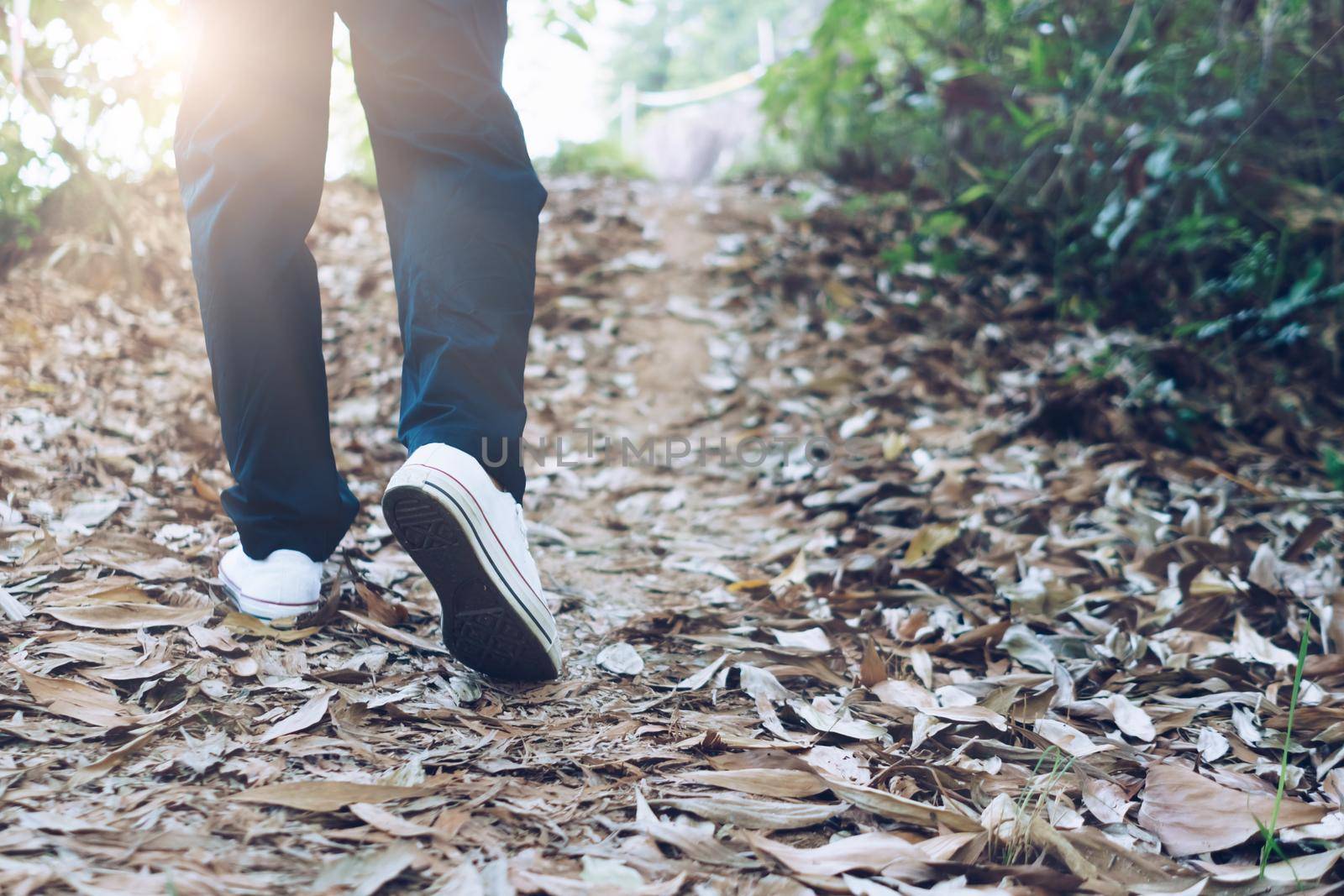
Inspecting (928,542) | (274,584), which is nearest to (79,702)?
(274,584)

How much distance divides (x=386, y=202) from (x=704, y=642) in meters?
0.80

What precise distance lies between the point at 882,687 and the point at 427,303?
80 cm

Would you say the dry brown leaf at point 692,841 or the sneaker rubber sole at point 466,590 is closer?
the dry brown leaf at point 692,841

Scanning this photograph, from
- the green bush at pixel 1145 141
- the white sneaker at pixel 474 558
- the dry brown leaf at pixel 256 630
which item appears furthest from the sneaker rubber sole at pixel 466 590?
the green bush at pixel 1145 141

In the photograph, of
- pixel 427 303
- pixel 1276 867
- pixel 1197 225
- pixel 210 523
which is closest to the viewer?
pixel 1276 867

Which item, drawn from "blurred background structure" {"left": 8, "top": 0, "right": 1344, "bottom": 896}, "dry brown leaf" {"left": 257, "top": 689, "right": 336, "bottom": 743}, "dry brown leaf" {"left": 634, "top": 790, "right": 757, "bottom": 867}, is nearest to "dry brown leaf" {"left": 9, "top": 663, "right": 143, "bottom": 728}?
"blurred background structure" {"left": 8, "top": 0, "right": 1344, "bottom": 896}

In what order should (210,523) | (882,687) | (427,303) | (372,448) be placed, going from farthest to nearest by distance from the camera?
(372,448) < (210,523) < (882,687) < (427,303)

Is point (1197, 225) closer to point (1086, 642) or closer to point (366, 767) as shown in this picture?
point (1086, 642)

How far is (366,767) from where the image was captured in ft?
2.91

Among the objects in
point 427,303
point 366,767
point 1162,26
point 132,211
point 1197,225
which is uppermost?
point 1162,26

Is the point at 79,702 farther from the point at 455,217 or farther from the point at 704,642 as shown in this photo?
the point at 704,642

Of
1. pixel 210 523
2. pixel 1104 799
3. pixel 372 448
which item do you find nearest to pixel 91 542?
pixel 210 523

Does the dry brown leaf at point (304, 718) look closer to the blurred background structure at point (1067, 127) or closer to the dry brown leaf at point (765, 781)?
the dry brown leaf at point (765, 781)

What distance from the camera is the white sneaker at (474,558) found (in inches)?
38.4
